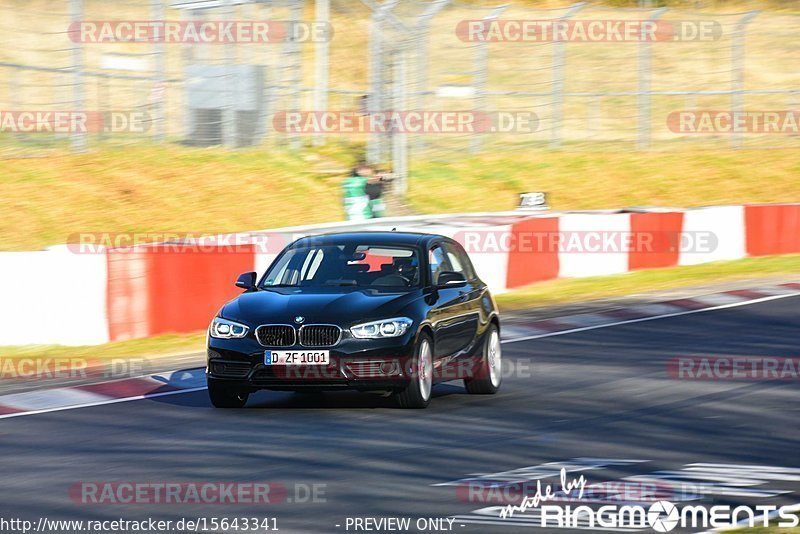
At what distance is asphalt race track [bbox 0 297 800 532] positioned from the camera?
24.4 ft

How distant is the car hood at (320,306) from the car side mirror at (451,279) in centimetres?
26

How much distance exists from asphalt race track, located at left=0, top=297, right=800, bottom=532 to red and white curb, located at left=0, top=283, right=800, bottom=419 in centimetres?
39

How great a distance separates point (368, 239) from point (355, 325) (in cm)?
139

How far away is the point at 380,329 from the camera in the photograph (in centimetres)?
1064

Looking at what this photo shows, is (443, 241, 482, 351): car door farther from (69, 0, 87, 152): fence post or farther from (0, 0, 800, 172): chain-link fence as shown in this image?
(69, 0, 87, 152): fence post

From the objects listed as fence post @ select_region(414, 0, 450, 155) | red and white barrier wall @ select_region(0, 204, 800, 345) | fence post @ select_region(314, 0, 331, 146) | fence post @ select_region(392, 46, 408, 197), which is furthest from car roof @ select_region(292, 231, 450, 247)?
fence post @ select_region(314, 0, 331, 146)

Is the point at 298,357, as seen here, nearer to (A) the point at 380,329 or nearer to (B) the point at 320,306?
(B) the point at 320,306

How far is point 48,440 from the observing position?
9898mm

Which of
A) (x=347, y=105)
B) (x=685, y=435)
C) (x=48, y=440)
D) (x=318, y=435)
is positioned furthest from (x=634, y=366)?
(x=347, y=105)

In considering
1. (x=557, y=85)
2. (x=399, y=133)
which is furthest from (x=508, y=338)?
(x=557, y=85)

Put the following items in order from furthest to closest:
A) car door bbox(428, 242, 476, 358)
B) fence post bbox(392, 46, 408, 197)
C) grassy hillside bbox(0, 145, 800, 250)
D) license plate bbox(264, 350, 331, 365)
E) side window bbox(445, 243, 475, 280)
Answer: fence post bbox(392, 46, 408, 197)
grassy hillside bbox(0, 145, 800, 250)
side window bbox(445, 243, 475, 280)
car door bbox(428, 242, 476, 358)
license plate bbox(264, 350, 331, 365)

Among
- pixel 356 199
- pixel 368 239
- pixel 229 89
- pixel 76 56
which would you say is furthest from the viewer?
pixel 229 89

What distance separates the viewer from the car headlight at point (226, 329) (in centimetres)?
1080

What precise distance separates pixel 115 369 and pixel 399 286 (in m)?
3.92
